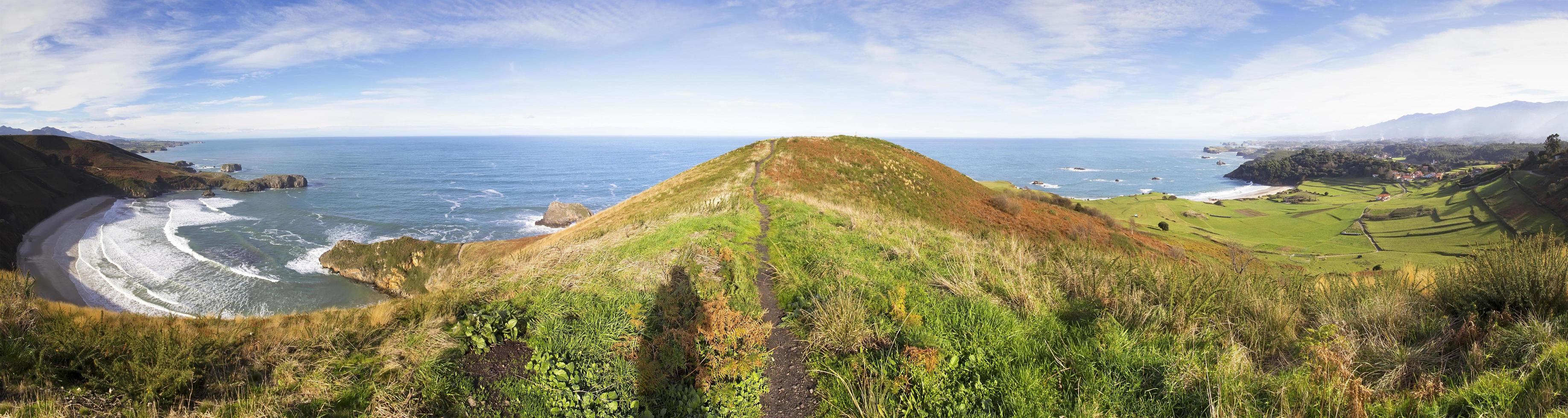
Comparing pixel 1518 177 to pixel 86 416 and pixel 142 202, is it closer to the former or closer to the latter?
pixel 86 416

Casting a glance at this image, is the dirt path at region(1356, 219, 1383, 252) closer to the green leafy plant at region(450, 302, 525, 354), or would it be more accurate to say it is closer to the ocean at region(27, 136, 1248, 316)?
the ocean at region(27, 136, 1248, 316)

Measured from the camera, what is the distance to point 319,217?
159 feet

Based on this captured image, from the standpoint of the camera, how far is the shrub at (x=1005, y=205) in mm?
31812

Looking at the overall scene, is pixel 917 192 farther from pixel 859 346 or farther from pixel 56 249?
pixel 56 249

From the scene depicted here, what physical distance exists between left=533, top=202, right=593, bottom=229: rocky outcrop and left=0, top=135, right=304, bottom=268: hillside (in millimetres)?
29895

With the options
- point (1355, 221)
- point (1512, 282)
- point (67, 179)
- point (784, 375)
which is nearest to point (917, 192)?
point (1512, 282)

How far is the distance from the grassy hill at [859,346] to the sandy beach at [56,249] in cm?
2880

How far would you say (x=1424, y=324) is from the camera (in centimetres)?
482

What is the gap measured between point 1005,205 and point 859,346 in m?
31.8

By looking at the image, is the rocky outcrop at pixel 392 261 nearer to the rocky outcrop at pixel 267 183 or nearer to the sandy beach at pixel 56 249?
the sandy beach at pixel 56 249

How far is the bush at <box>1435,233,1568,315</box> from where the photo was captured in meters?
4.61

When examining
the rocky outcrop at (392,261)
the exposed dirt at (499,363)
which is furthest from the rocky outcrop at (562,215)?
the exposed dirt at (499,363)

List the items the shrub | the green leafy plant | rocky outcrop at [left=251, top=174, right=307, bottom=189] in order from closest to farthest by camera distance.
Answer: the green leafy plant < the shrub < rocky outcrop at [left=251, top=174, right=307, bottom=189]

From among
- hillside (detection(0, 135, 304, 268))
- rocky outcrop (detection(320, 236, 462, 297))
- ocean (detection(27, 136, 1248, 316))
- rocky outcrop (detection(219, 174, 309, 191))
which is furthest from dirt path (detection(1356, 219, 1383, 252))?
rocky outcrop (detection(219, 174, 309, 191))
